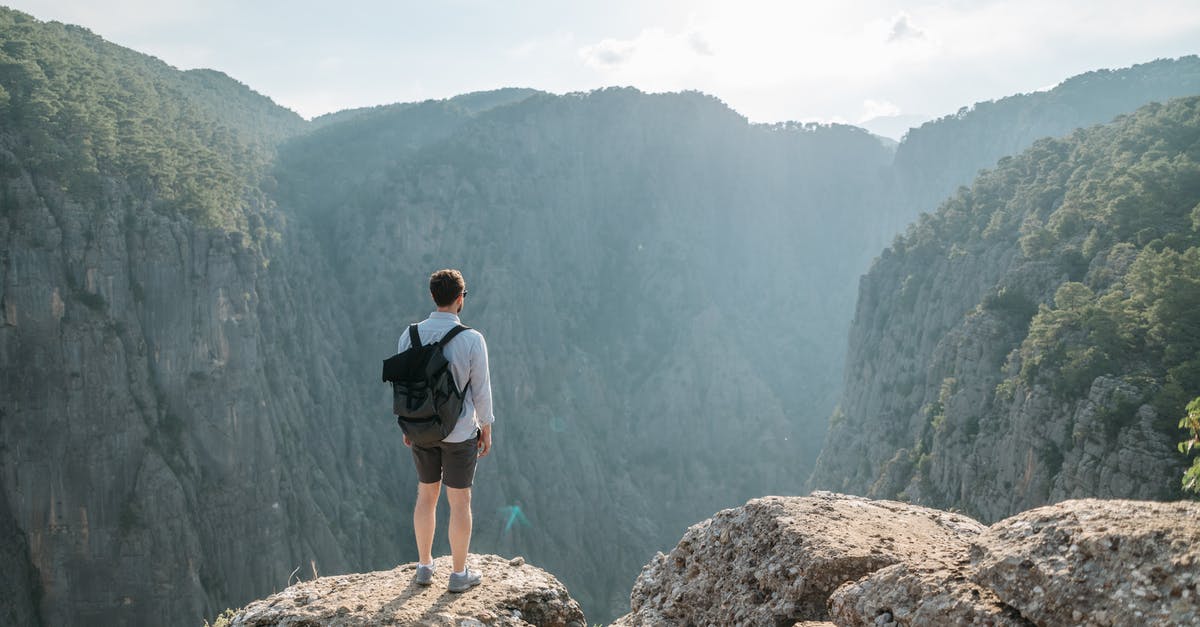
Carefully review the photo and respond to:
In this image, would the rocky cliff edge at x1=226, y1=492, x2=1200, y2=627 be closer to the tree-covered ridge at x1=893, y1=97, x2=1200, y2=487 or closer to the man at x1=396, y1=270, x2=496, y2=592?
the man at x1=396, y1=270, x2=496, y2=592

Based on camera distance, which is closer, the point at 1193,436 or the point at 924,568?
the point at 924,568

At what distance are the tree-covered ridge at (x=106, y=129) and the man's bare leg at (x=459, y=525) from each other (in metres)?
47.5

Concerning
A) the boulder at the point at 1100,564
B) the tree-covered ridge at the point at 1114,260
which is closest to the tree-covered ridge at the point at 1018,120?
the tree-covered ridge at the point at 1114,260

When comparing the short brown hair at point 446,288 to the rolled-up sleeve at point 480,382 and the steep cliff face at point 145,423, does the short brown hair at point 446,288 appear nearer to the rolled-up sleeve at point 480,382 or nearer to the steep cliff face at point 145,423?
the rolled-up sleeve at point 480,382

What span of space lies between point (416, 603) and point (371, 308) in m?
70.6

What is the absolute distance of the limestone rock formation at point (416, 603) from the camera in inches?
222

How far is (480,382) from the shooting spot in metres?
6.13

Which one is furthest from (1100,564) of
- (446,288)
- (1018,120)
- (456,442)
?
(1018,120)

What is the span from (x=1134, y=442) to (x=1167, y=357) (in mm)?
3404

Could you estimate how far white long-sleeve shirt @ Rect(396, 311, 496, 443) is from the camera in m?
6.03

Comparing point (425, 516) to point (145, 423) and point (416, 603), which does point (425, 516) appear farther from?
point (145, 423)

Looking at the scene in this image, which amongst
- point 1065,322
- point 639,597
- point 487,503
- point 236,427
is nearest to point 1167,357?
point 1065,322

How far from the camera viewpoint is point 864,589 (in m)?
4.40

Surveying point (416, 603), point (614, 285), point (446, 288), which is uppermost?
point (446, 288)
